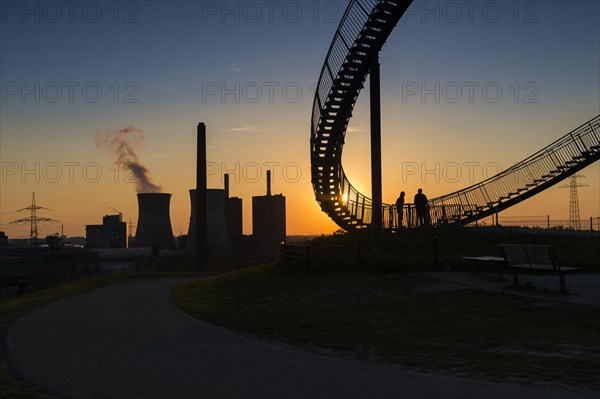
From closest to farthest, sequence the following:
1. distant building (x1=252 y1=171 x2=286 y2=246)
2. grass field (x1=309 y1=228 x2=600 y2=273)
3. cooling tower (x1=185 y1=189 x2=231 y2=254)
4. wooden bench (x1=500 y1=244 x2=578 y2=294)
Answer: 1. wooden bench (x1=500 y1=244 x2=578 y2=294)
2. grass field (x1=309 y1=228 x2=600 y2=273)
3. cooling tower (x1=185 y1=189 x2=231 y2=254)
4. distant building (x1=252 y1=171 x2=286 y2=246)

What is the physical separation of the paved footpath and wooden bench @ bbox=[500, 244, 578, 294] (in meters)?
7.08

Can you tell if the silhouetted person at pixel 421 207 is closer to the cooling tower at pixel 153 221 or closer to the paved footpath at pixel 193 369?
the paved footpath at pixel 193 369

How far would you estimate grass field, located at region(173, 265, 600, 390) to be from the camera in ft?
26.0

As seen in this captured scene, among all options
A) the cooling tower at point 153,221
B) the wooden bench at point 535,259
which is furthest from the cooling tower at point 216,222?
the wooden bench at point 535,259

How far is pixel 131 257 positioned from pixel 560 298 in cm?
8914

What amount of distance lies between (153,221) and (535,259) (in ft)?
236

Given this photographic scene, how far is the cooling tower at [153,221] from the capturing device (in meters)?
79.2

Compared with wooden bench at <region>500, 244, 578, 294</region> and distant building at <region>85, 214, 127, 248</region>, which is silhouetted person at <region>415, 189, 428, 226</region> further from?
distant building at <region>85, 214, 127, 248</region>

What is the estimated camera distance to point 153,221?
81.8 meters

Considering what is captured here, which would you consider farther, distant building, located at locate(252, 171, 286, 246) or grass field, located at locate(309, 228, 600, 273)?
distant building, located at locate(252, 171, 286, 246)

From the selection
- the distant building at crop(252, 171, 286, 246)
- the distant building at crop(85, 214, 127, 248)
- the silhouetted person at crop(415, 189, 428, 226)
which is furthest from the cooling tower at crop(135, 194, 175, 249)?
the distant building at crop(85, 214, 127, 248)

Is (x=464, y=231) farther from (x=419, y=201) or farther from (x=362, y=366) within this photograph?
(x=362, y=366)

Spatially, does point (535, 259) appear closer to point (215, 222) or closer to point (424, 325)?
point (424, 325)

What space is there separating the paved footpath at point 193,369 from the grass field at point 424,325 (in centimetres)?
63
